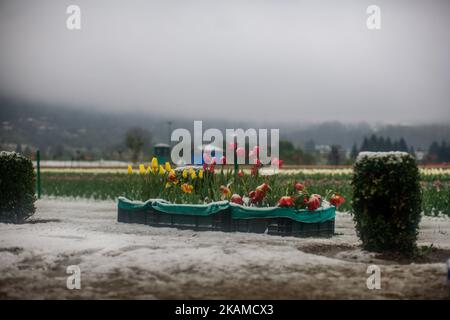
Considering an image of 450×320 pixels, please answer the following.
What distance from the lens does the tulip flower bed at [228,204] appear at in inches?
462

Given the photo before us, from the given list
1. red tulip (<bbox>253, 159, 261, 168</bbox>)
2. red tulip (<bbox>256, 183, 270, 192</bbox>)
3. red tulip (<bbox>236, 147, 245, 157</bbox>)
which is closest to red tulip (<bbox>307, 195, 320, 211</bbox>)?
red tulip (<bbox>256, 183, 270, 192</bbox>)

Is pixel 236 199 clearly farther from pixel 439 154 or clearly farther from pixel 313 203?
pixel 439 154

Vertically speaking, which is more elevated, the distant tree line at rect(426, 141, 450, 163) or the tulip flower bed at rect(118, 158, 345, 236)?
the distant tree line at rect(426, 141, 450, 163)

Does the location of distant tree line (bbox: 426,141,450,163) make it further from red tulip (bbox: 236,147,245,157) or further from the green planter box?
the green planter box

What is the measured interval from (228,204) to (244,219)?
1.45 feet

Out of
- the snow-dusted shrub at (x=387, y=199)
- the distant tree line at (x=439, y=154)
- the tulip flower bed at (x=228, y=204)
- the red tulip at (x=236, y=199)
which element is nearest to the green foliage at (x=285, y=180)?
the tulip flower bed at (x=228, y=204)

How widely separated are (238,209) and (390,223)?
11.8ft

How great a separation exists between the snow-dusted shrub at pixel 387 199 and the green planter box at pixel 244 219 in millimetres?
2458

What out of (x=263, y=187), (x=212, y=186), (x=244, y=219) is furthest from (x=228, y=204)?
(x=212, y=186)

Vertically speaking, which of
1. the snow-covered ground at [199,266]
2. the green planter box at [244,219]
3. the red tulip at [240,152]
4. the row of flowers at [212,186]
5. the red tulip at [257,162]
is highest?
the red tulip at [240,152]

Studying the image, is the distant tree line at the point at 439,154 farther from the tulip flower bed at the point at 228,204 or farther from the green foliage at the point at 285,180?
the tulip flower bed at the point at 228,204

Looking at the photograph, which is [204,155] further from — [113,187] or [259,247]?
[113,187]

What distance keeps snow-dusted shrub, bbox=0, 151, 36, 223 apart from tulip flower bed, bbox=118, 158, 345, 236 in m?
2.04

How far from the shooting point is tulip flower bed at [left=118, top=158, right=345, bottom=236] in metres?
11.7
